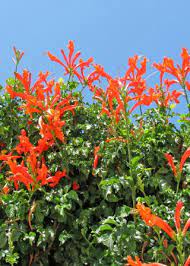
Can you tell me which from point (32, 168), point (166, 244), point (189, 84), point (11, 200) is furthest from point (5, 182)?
point (189, 84)

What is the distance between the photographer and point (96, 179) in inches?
176

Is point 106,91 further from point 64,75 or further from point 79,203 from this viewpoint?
point 79,203

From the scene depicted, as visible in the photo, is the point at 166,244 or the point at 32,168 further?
the point at 32,168

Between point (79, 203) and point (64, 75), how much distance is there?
193 centimetres

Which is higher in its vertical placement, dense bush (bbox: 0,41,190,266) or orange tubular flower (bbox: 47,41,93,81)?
orange tubular flower (bbox: 47,41,93,81)

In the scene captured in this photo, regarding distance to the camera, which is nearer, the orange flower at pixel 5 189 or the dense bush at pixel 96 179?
the dense bush at pixel 96 179

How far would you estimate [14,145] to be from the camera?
17.1ft

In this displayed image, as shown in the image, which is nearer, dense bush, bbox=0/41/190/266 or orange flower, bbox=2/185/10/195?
dense bush, bbox=0/41/190/266

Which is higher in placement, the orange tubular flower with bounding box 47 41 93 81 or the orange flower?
the orange tubular flower with bounding box 47 41 93 81

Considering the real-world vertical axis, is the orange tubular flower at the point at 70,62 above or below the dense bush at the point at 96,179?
above

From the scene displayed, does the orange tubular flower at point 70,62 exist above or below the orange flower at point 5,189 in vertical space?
above

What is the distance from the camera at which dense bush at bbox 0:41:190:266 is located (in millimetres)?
3676

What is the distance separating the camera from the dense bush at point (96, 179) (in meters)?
3.68

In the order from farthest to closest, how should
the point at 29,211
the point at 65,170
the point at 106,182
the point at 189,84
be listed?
the point at 189,84, the point at 65,170, the point at 29,211, the point at 106,182
